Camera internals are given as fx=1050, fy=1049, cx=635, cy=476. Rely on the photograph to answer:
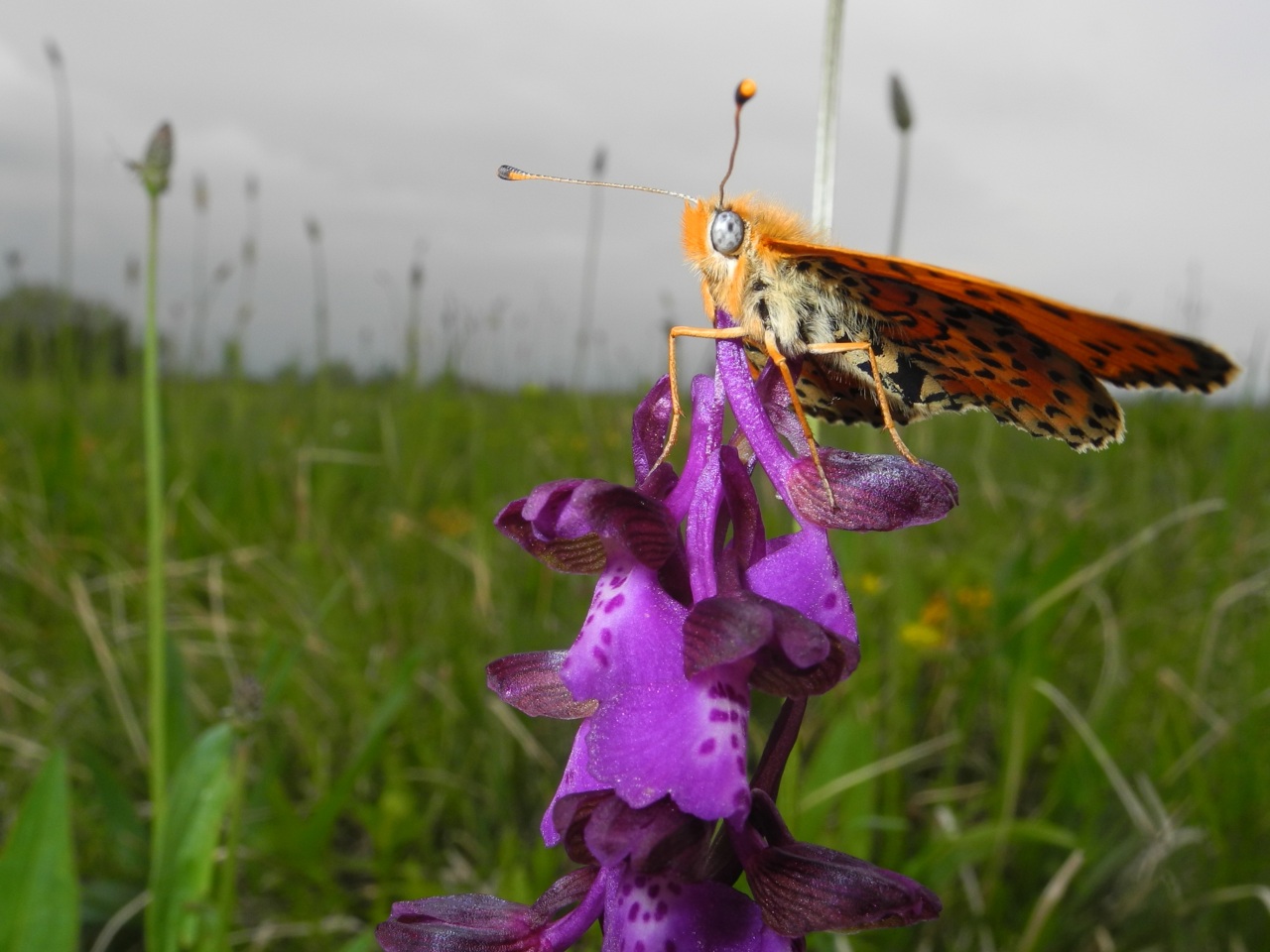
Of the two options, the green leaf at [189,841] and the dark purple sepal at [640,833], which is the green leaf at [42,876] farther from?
the dark purple sepal at [640,833]

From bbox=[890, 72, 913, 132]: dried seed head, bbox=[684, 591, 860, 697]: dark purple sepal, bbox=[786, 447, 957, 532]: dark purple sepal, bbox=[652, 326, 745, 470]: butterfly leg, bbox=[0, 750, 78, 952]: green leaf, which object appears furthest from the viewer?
bbox=[890, 72, 913, 132]: dried seed head

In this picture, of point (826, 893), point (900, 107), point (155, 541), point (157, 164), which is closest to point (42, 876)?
point (155, 541)

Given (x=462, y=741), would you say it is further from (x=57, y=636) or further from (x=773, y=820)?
(x=773, y=820)

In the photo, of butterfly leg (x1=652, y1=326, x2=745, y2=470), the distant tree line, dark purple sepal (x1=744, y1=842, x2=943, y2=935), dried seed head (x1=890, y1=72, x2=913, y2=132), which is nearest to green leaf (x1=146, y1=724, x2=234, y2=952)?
butterfly leg (x1=652, y1=326, x2=745, y2=470)

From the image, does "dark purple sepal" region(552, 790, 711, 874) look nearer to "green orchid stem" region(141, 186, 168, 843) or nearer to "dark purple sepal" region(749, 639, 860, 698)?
"dark purple sepal" region(749, 639, 860, 698)

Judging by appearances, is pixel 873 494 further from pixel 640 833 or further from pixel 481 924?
pixel 481 924

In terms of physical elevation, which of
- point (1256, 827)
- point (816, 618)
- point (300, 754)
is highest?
point (816, 618)

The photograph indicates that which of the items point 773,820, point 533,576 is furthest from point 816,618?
point 533,576
